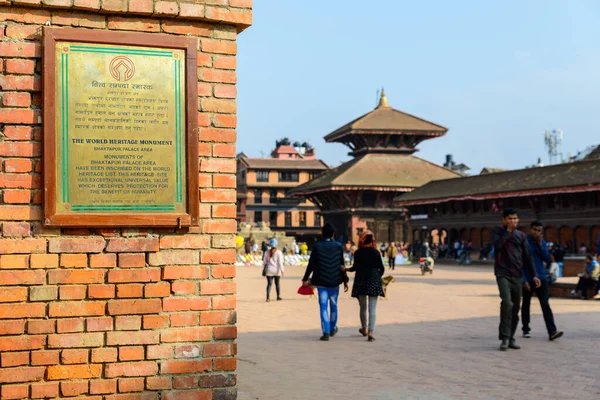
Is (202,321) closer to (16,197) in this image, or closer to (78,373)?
(78,373)

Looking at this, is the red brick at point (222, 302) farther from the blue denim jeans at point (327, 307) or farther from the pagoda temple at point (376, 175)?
the pagoda temple at point (376, 175)

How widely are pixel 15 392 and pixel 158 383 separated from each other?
86 centimetres

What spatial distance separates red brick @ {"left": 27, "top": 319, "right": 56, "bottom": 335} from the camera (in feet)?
16.2

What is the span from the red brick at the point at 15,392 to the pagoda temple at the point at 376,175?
162ft

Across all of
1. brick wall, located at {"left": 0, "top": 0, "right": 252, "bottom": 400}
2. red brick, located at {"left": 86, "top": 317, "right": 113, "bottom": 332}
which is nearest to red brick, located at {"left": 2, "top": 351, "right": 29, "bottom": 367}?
brick wall, located at {"left": 0, "top": 0, "right": 252, "bottom": 400}

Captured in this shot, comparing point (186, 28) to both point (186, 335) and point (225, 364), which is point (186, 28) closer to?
point (186, 335)

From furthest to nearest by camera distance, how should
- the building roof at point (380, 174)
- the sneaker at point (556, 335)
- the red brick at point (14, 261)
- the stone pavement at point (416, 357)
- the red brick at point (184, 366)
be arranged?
the building roof at point (380, 174), the sneaker at point (556, 335), the stone pavement at point (416, 357), the red brick at point (184, 366), the red brick at point (14, 261)

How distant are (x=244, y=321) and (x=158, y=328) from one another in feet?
27.9

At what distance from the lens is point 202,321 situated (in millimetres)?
5254

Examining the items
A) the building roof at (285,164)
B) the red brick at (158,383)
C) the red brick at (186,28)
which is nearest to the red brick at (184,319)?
the red brick at (158,383)

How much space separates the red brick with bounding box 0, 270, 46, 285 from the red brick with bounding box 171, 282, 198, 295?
0.80 meters

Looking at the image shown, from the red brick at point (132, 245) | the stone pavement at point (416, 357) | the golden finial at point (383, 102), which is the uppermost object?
the golden finial at point (383, 102)

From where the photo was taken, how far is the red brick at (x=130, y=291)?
16.7 ft

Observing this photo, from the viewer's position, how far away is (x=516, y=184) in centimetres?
4031
